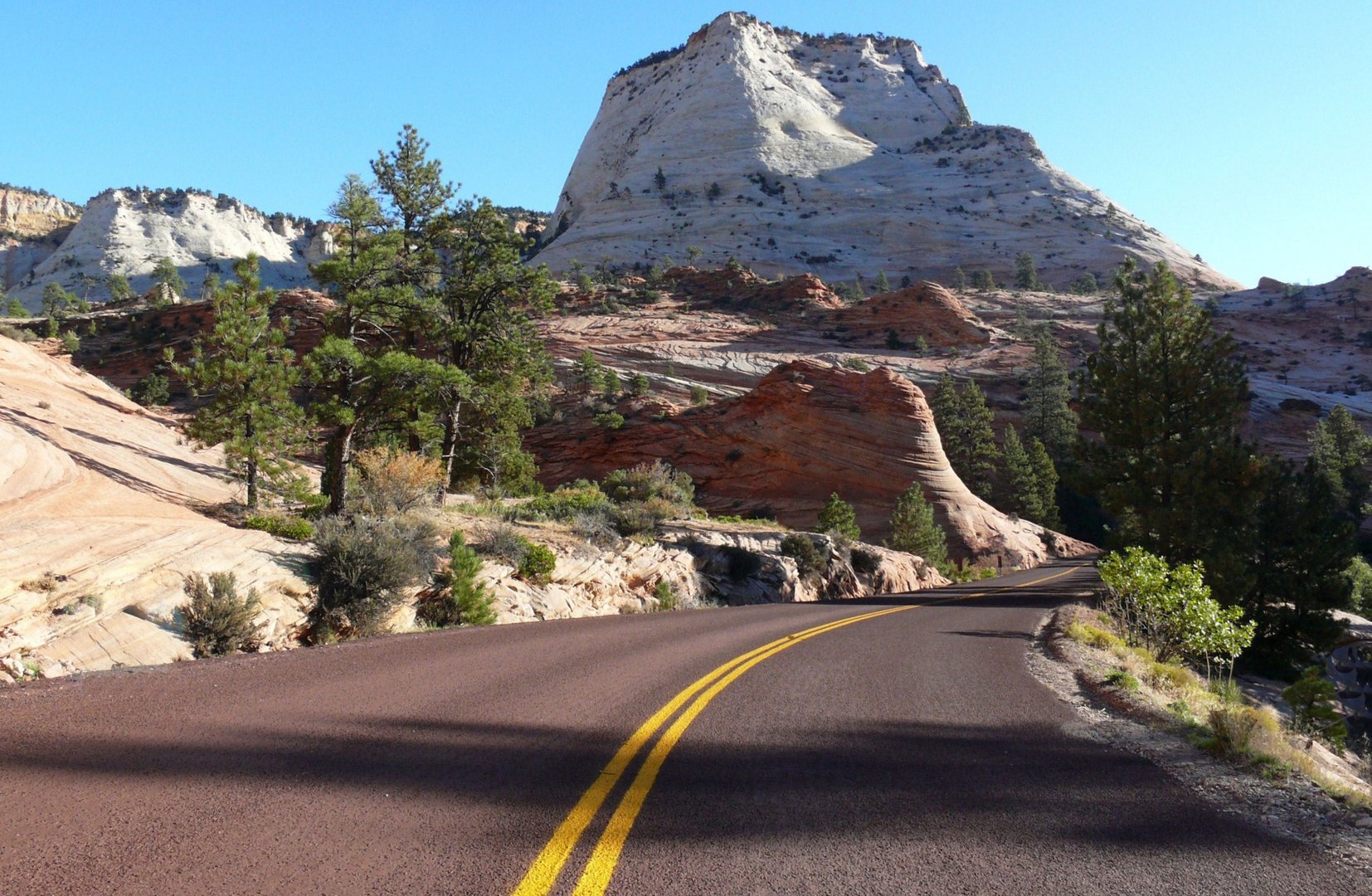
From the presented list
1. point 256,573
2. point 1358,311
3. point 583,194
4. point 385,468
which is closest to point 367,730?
point 256,573

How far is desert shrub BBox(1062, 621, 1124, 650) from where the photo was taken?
10.2 m

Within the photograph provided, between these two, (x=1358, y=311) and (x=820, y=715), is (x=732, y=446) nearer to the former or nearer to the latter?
(x=820, y=715)

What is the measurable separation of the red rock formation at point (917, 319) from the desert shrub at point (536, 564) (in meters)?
59.5

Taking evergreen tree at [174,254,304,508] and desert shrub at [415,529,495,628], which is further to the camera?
evergreen tree at [174,254,304,508]

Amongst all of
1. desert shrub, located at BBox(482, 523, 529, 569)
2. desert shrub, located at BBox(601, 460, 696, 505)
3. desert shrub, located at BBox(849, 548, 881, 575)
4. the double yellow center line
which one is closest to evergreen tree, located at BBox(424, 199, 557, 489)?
desert shrub, located at BBox(601, 460, 696, 505)

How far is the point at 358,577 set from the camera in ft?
30.3

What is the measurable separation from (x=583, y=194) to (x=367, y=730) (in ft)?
465

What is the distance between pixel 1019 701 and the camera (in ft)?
21.3

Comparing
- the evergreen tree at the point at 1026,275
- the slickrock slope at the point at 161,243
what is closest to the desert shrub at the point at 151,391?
the slickrock slope at the point at 161,243

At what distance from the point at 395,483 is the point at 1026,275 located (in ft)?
313

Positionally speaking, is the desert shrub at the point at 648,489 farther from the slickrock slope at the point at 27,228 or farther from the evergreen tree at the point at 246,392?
the slickrock slope at the point at 27,228

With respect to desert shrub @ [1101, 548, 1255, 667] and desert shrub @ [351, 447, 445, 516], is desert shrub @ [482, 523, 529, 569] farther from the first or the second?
desert shrub @ [1101, 548, 1255, 667]

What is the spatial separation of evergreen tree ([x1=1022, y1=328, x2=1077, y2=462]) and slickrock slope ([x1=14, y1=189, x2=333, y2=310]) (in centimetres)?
10132

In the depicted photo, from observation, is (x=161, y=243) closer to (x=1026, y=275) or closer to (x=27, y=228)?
(x=27, y=228)
